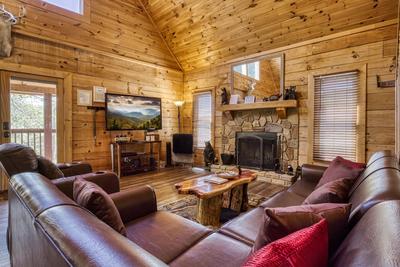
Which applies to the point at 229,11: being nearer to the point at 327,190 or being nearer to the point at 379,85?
the point at 379,85

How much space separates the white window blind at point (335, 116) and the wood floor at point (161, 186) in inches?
47.2

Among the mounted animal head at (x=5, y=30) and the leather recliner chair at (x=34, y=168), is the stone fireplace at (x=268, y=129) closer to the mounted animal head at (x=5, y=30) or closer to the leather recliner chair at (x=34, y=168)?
the leather recliner chair at (x=34, y=168)

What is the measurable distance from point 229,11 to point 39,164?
4.15m

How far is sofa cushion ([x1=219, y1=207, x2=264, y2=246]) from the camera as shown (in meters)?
1.38

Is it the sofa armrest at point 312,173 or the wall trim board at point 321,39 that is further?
the wall trim board at point 321,39

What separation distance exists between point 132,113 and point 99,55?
1394 mm

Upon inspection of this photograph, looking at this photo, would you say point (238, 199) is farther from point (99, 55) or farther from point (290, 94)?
point (99, 55)

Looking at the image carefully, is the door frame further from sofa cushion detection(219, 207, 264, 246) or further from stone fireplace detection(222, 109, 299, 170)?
sofa cushion detection(219, 207, 264, 246)

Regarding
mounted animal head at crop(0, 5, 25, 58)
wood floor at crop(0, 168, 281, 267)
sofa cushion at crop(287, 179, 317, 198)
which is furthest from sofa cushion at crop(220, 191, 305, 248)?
mounted animal head at crop(0, 5, 25, 58)

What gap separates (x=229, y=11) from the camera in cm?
438

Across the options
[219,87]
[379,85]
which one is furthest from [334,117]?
[219,87]

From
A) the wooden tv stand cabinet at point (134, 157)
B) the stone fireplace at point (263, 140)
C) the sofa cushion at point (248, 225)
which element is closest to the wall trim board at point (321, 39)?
the stone fireplace at point (263, 140)

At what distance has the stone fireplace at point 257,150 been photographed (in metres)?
4.66

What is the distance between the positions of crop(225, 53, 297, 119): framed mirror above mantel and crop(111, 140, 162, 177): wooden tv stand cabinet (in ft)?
6.81
